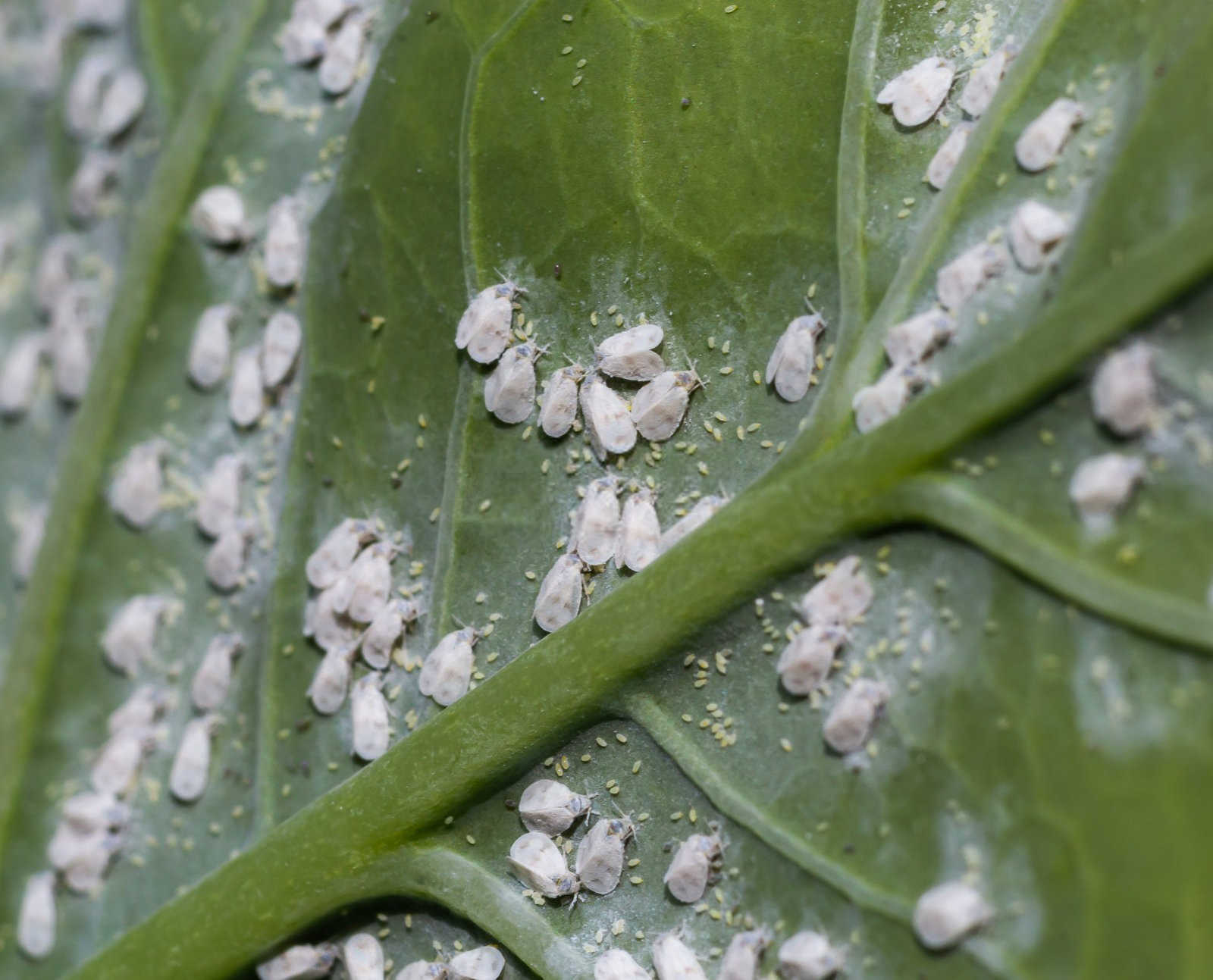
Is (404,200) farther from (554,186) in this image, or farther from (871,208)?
(871,208)

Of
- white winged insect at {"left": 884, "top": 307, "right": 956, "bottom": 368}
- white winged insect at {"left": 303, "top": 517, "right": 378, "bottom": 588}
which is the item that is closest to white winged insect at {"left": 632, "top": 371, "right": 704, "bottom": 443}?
white winged insect at {"left": 884, "top": 307, "right": 956, "bottom": 368}

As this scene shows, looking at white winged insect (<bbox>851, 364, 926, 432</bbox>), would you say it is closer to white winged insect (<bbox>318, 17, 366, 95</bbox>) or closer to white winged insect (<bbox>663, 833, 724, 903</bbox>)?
white winged insect (<bbox>663, 833, 724, 903</bbox>)

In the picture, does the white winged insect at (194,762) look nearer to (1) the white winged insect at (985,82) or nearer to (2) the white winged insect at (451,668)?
(2) the white winged insect at (451,668)

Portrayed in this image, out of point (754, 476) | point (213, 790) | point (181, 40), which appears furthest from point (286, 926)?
point (181, 40)

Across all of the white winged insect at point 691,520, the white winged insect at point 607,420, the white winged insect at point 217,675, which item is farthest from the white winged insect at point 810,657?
the white winged insect at point 217,675

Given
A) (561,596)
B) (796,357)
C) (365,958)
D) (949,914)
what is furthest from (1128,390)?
(365,958)

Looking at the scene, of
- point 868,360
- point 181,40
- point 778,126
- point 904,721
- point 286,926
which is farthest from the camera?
point 181,40
